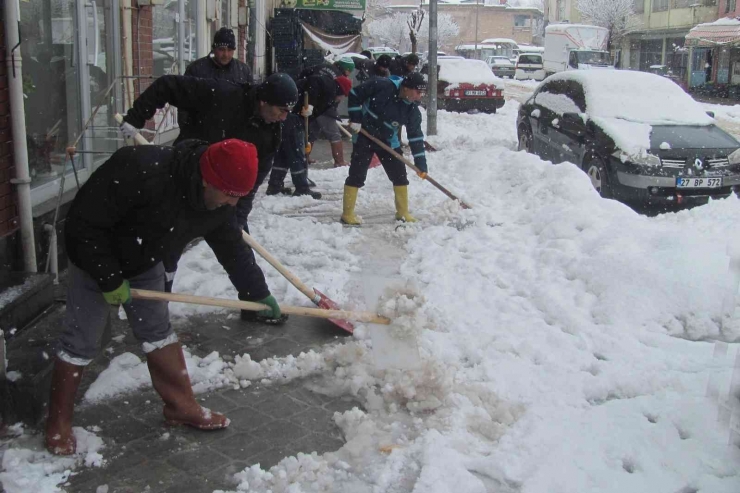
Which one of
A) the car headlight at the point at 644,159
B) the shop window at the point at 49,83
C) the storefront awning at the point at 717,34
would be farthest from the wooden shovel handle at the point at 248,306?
the storefront awning at the point at 717,34

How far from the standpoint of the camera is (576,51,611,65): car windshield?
33.6m

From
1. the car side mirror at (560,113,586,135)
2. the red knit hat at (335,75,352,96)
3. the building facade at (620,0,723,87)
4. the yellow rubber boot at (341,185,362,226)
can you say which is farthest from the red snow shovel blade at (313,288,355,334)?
the building facade at (620,0,723,87)

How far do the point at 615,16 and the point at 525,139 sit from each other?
39.4 metres

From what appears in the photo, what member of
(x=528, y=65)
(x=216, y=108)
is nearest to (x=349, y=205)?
(x=216, y=108)

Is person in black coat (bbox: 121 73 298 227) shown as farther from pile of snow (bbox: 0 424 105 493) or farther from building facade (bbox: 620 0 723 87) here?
building facade (bbox: 620 0 723 87)

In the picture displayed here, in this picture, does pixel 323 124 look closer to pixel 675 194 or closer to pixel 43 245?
pixel 675 194

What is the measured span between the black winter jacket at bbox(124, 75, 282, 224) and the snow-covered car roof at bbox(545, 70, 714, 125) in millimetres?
5933

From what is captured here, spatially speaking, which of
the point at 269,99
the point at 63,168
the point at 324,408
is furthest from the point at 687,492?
→ the point at 63,168

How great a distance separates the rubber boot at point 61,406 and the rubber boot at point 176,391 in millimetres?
358

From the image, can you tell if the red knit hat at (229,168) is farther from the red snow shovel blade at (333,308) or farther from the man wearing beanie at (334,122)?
the man wearing beanie at (334,122)

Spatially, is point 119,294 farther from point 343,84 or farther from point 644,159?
point 644,159

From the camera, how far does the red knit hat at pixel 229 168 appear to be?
9.93 ft

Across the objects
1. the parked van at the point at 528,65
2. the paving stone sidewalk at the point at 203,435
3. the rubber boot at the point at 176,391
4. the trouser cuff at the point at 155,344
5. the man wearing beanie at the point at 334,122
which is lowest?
the paving stone sidewalk at the point at 203,435

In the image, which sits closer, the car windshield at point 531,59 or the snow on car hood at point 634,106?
the snow on car hood at point 634,106
